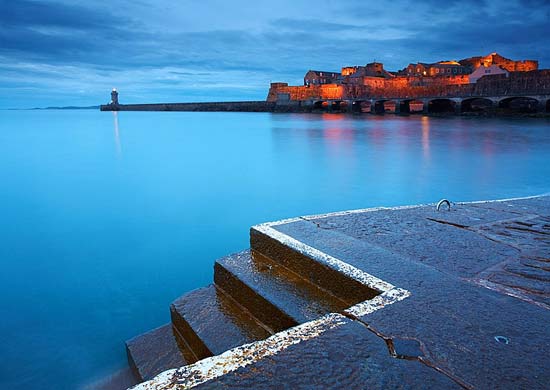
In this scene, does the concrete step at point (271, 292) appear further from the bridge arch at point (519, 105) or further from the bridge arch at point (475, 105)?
the bridge arch at point (475, 105)

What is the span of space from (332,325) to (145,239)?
4833 mm

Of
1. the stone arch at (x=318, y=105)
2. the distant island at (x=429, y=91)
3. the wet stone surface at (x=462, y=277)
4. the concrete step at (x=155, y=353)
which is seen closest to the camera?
the wet stone surface at (x=462, y=277)

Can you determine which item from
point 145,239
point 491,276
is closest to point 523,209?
point 491,276

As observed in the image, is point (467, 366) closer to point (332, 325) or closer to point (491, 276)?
point (332, 325)

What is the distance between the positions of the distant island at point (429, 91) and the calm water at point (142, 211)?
26.2 meters

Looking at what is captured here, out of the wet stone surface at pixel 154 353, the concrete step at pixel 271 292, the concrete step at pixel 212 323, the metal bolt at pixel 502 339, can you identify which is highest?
the metal bolt at pixel 502 339

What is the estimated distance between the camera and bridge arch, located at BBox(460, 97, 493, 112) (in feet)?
141

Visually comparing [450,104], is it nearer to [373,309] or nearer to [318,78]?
[318,78]

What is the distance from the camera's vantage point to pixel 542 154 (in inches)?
536

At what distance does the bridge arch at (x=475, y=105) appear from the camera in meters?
43.1

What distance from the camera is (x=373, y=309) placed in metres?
1.94

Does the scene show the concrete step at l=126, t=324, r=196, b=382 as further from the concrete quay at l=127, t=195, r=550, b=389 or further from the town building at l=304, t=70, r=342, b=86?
the town building at l=304, t=70, r=342, b=86

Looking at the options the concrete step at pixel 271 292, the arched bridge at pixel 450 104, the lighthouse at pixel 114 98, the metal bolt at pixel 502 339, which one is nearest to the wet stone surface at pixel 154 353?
the concrete step at pixel 271 292

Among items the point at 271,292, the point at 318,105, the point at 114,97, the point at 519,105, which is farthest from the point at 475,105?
the point at 114,97
